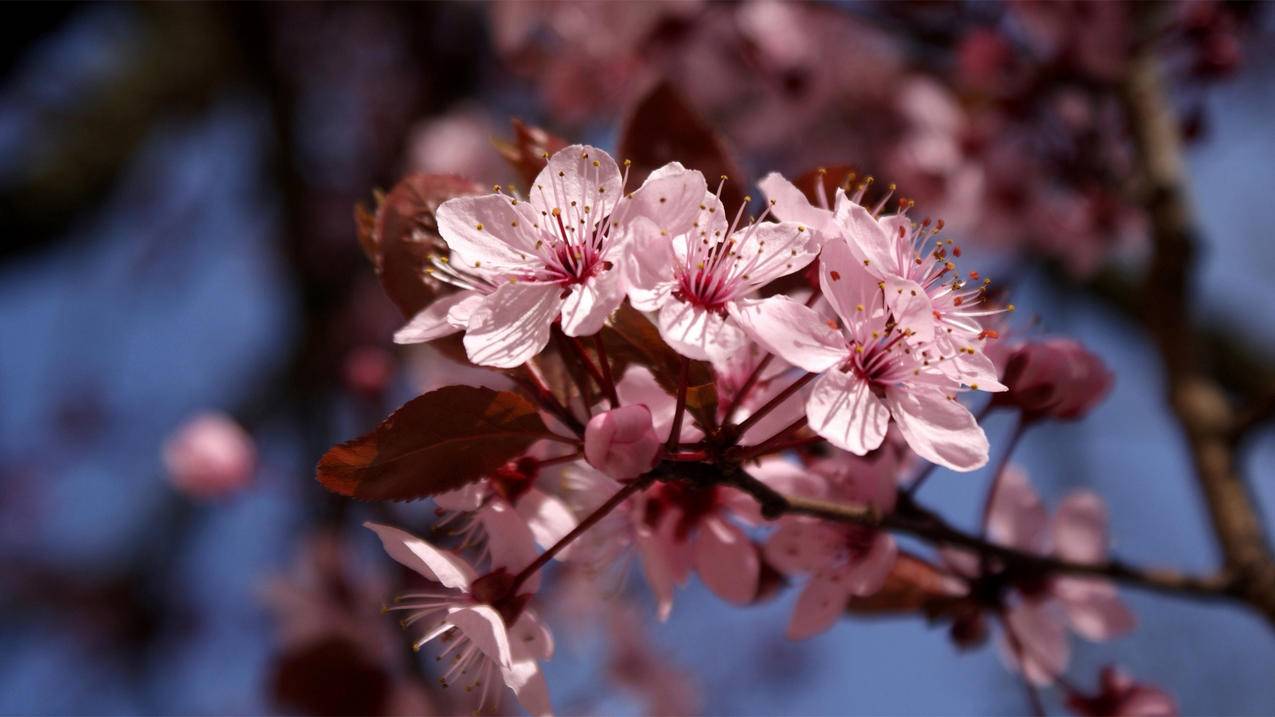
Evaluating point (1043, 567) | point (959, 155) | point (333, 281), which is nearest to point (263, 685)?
point (1043, 567)

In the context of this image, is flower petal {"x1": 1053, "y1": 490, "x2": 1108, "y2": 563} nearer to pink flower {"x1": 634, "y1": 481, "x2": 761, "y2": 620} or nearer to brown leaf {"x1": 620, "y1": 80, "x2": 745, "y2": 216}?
pink flower {"x1": 634, "y1": 481, "x2": 761, "y2": 620}

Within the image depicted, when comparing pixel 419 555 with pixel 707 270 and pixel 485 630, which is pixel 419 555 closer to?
pixel 485 630

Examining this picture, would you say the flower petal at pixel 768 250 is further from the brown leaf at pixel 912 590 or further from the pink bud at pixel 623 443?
the brown leaf at pixel 912 590

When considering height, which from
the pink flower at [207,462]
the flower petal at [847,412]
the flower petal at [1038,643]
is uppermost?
the flower petal at [847,412]

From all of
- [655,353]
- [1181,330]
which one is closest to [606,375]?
[655,353]

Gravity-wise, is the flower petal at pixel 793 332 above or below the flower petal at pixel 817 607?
above

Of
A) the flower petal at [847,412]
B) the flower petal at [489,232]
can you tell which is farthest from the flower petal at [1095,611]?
the flower petal at [489,232]

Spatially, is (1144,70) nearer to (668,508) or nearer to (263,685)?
(668,508)
